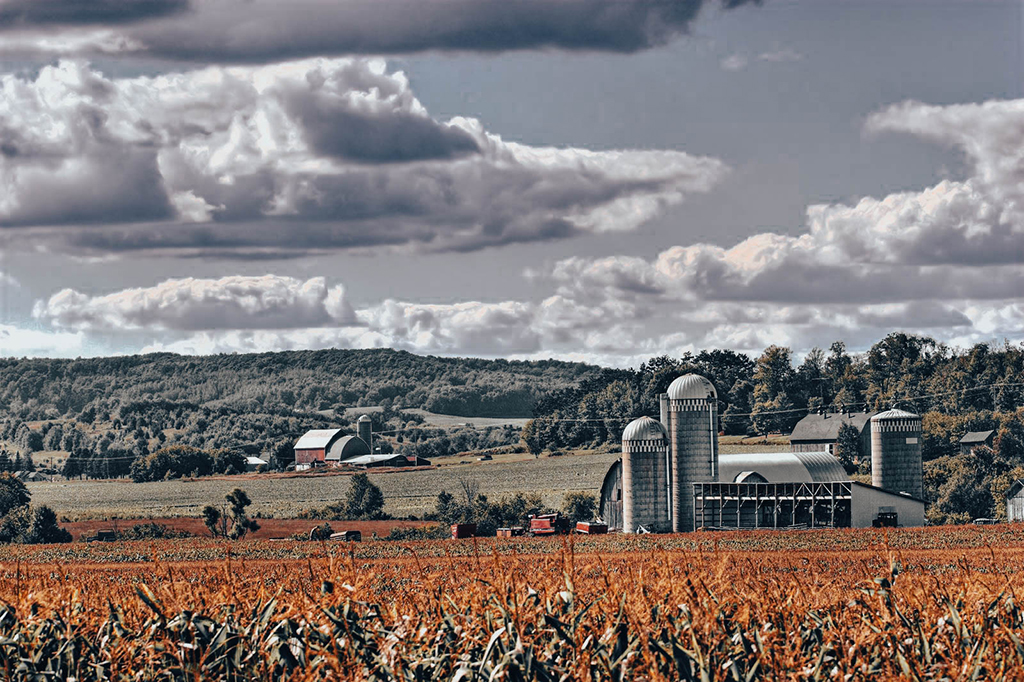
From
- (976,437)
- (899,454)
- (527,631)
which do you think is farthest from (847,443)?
(527,631)

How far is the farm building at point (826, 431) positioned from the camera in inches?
5723

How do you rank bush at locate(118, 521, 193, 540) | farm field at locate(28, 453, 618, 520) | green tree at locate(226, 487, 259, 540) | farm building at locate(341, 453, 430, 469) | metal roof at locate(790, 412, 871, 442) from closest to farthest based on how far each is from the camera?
green tree at locate(226, 487, 259, 540)
bush at locate(118, 521, 193, 540)
farm field at locate(28, 453, 618, 520)
metal roof at locate(790, 412, 871, 442)
farm building at locate(341, 453, 430, 469)

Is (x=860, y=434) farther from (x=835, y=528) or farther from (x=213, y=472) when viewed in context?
(x=213, y=472)

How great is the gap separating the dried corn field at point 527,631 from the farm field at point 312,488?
106 metres

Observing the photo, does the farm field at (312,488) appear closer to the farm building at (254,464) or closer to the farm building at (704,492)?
the farm building at (254,464)

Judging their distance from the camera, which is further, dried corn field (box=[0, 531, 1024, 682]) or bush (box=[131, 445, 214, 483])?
bush (box=[131, 445, 214, 483])

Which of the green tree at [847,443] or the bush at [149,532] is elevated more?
the green tree at [847,443]

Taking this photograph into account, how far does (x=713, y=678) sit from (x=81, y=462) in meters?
192

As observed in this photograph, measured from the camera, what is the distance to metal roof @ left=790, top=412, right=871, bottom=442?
146 meters

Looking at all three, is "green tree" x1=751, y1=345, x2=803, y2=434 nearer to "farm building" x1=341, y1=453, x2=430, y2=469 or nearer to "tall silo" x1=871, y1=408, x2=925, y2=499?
"farm building" x1=341, y1=453, x2=430, y2=469

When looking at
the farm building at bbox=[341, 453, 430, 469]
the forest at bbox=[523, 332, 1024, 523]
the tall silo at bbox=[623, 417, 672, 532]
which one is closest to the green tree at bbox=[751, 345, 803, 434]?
the forest at bbox=[523, 332, 1024, 523]

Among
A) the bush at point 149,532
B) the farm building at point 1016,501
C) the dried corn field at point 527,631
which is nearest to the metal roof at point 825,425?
the farm building at point 1016,501

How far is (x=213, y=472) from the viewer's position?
6757 inches

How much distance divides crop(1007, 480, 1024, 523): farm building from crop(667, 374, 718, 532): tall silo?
112ft
